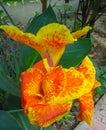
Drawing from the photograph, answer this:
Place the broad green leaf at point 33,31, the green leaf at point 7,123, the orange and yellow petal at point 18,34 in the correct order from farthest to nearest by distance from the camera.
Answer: the broad green leaf at point 33,31, the green leaf at point 7,123, the orange and yellow petal at point 18,34

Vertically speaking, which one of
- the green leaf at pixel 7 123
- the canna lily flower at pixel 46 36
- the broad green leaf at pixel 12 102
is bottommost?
the broad green leaf at pixel 12 102

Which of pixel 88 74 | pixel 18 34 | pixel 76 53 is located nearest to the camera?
pixel 18 34

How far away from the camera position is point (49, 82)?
894mm

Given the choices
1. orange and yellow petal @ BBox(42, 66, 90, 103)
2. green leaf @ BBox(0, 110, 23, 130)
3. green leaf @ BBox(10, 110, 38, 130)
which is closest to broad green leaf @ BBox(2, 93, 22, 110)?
green leaf @ BBox(10, 110, 38, 130)

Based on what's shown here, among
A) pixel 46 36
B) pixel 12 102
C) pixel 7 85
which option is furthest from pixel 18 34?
pixel 12 102

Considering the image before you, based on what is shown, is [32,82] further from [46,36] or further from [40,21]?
[40,21]

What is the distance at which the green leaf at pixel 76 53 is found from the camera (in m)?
1.10

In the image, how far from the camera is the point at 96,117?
201cm

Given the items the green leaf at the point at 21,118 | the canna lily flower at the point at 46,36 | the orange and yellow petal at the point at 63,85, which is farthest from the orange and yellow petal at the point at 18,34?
the green leaf at the point at 21,118

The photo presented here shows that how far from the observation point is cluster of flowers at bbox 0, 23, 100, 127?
0.87 meters

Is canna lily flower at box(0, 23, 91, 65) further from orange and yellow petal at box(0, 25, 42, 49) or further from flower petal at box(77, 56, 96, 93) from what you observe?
flower petal at box(77, 56, 96, 93)

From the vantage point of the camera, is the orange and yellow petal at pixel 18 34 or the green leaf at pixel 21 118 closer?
the orange and yellow petal at pixel 18 34

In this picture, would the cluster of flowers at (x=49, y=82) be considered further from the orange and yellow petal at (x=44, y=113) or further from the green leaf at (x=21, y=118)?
the green leaf at (x=21, y=118)

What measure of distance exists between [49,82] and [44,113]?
8 cm
